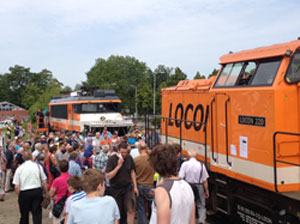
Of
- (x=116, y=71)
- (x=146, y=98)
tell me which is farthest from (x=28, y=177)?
(x=116, y=71)

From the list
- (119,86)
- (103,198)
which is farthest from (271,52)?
(119,86)

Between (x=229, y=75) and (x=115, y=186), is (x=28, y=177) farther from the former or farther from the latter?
(x=229, y=75)

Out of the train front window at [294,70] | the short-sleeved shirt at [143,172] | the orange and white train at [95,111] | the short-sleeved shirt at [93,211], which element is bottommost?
the short-sleeved shirt at [143,172]

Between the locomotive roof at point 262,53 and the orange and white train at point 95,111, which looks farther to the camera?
the orange and white train at point 95,111

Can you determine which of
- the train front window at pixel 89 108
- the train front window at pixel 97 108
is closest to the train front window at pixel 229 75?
the train front window at pixel 97 108

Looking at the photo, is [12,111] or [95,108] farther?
[12,111]

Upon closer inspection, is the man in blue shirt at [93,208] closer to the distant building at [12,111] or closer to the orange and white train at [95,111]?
the orange and white train at [95,111]

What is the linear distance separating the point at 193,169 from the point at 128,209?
1691 mm

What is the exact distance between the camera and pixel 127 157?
7.05m

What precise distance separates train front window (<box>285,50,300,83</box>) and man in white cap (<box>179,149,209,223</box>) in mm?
2782

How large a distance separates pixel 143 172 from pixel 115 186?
27.9 inches

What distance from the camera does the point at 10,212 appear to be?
9500mm

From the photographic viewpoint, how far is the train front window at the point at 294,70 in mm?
5754

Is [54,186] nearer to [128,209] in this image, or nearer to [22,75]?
[128,209]
